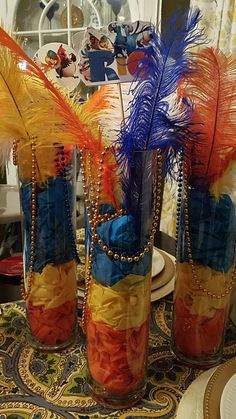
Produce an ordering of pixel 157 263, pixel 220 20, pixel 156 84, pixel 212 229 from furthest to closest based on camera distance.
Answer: pixel 220 20 → pixel 157 263 → pixel 212 229 → pixel 156 84

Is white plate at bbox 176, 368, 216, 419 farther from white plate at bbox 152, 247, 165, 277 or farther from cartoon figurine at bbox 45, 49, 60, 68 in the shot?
cartoon figurine at bbox 45, 49, 60, 68

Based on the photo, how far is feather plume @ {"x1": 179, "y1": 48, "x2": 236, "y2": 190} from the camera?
59cm

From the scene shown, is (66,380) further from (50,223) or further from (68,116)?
(68,116)

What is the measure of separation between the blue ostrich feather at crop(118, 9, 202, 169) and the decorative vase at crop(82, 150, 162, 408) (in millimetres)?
22

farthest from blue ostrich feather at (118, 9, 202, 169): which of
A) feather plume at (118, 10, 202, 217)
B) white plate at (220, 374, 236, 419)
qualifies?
white plate at (220, 374, 236, 419)

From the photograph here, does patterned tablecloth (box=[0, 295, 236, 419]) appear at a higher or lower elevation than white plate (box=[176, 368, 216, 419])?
lower

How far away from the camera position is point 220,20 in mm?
1644

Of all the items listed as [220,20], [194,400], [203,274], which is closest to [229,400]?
[194,400]

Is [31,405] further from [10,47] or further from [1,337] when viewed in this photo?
[10,47]

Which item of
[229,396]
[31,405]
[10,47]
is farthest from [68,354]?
[10,47]

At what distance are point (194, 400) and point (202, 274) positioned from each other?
185 millimetres

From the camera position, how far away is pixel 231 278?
0.70 meters

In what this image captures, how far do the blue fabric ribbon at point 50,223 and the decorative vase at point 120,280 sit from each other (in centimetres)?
11

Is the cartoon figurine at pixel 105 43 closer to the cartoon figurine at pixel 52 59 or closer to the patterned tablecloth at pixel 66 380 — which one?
the cartoon figurine at pixel 52 59
